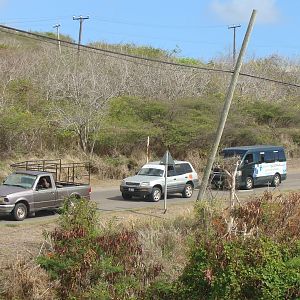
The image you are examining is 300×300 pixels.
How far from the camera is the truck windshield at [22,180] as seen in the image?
72.0 ft

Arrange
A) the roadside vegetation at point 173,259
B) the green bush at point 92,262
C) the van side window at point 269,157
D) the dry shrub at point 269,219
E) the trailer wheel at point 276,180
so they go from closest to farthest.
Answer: the roadside vegetation at point 173,259 < the green bush at point 92,262 < the dry shrub at point 269,219 < the van side window at point 269,157 < the trailer wheel at point 276,180

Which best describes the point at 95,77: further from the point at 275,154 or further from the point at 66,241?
the point at 66,241

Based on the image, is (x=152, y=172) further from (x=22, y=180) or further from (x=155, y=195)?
(x=22, y=180)

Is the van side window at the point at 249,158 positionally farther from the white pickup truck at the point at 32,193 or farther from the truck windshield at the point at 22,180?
the truck windshield at the point at 22,180

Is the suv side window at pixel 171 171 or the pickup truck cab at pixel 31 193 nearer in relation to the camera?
the pickup truck cab at pixel 31 193

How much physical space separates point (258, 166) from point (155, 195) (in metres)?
8.19

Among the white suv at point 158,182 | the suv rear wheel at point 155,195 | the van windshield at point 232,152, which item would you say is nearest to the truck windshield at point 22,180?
the white suv at point 158,182

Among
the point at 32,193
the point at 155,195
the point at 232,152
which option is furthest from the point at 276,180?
the point at 32,193

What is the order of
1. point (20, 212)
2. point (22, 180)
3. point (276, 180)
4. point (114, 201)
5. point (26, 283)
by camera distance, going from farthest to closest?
point (276, 180)
point (114, 201)
point (22, 180)
point (20, 212)
point (26, 283)

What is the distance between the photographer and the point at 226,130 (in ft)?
141

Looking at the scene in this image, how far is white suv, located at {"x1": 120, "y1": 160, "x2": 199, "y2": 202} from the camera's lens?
90.8 feet

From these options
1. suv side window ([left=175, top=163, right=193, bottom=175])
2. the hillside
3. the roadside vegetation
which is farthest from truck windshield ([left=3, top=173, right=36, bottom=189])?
the hillside

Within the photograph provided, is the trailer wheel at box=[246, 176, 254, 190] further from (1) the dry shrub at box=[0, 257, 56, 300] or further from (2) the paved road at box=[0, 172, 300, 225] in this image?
(1) the dry shrub at box=[0, 257, 56, 300]

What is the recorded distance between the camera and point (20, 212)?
2109 cm
